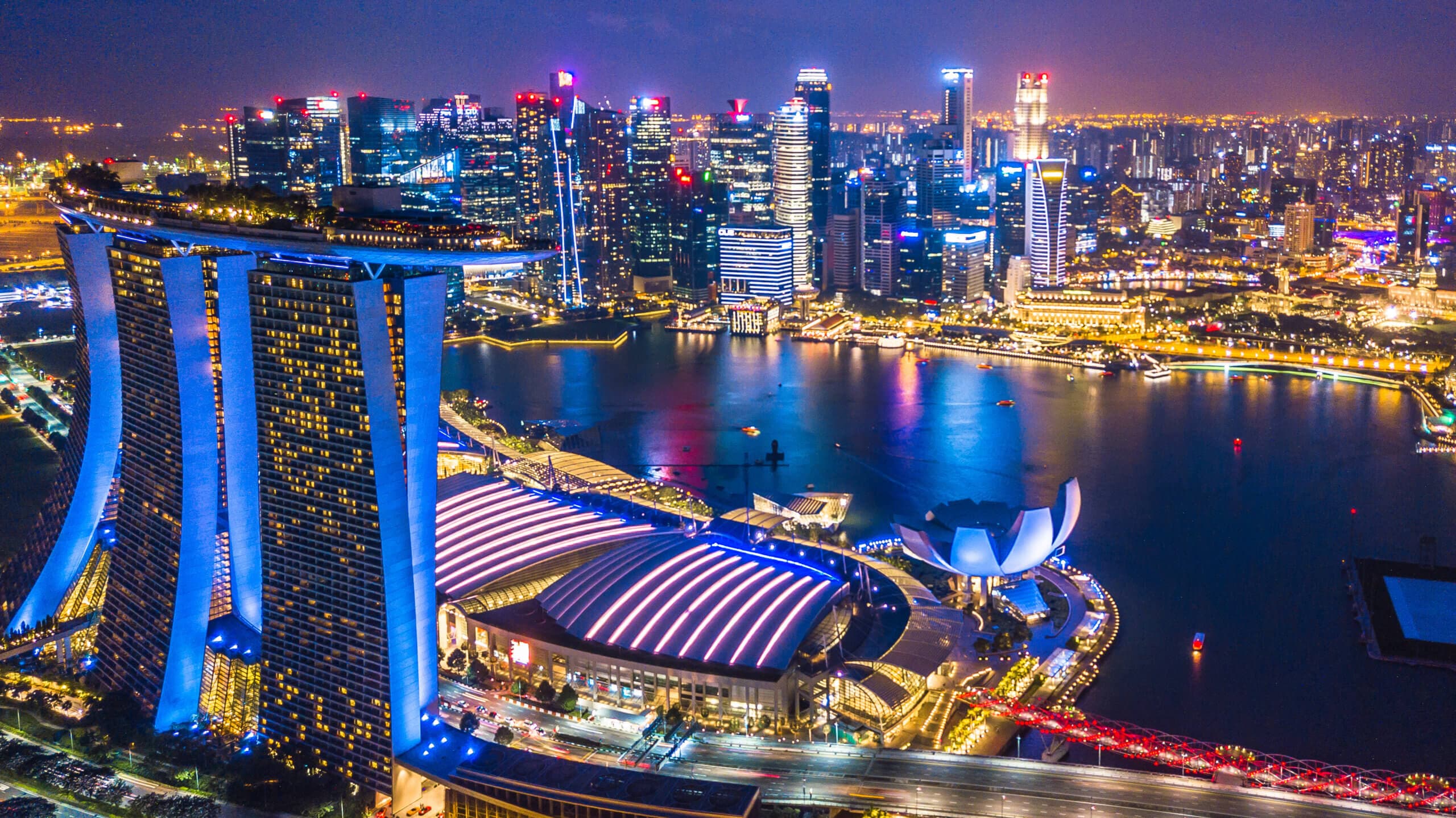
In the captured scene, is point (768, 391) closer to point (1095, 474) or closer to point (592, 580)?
point (1095, 474)

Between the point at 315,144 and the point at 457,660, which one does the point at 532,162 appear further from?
the point at 457,660

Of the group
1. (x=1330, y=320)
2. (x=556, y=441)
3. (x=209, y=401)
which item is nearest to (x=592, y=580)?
(x=209, y=401)

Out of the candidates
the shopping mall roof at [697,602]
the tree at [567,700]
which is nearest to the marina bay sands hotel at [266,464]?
the tree at [567,700]

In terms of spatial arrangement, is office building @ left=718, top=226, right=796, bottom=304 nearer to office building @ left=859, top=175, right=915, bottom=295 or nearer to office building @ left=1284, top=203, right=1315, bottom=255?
office building @ left=859, top=175, right=915, bottom=295

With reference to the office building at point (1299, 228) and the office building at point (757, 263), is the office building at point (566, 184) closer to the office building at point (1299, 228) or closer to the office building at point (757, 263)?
the office building at point (757, 263)

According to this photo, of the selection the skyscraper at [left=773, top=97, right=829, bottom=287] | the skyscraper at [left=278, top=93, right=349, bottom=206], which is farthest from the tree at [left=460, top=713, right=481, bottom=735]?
the skyscraper at [left=773, top=97, right=829, bottom=287]
